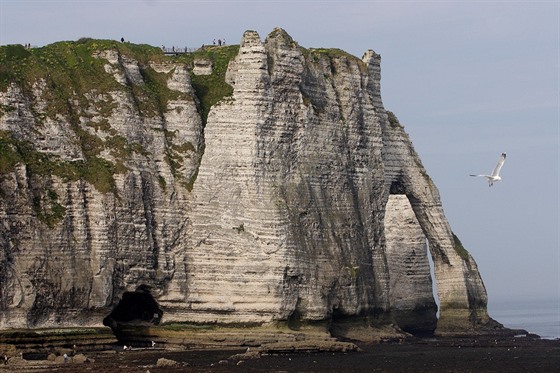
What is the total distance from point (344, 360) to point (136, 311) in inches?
517

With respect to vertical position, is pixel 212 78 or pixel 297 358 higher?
pixel 212 78

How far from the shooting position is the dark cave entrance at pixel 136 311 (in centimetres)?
7969

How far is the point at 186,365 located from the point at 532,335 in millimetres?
33390

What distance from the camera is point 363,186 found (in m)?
87.2

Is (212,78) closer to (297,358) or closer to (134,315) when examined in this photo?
(134,315)

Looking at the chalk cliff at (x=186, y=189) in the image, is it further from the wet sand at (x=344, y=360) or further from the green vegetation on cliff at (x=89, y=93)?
the wet sand at (x=344, y=360)

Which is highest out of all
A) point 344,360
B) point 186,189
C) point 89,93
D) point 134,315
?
point 89,93

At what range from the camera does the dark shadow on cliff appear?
79062 mm

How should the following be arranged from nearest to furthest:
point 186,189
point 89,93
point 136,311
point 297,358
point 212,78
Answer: point 297,358 < point 89,93 < point 136,311 < point 186,189 < point 212,78

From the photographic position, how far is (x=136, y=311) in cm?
8106

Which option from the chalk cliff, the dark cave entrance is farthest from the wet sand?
the dark cave entrance

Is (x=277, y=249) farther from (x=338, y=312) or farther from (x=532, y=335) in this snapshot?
(x=532, y=335)

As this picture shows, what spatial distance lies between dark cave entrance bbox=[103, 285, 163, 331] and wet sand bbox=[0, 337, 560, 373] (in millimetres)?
3687

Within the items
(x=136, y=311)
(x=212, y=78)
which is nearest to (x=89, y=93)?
(x=212, y=78)
